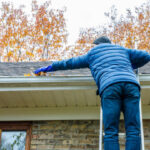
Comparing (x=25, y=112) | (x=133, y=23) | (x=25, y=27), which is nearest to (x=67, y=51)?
(x=25, y=27)

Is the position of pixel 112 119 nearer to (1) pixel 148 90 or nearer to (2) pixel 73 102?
(1) pixel 148 90

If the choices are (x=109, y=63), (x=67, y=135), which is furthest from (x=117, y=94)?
(x=67, y=135)

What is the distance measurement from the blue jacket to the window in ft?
5.17

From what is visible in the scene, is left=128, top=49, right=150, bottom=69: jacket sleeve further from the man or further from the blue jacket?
the man

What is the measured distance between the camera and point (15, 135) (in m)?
5.18

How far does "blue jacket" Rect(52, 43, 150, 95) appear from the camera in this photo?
342 cm

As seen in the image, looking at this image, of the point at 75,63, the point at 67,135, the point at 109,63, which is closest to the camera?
the point at 109,63

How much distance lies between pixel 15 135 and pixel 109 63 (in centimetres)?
248

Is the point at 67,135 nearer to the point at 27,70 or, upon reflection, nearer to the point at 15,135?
the point at 15,135

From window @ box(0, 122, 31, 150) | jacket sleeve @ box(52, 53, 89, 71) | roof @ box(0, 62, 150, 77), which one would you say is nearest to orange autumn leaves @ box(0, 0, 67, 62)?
roof @ box(0, 62, 150, 77)

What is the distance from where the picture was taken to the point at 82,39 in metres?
21.5

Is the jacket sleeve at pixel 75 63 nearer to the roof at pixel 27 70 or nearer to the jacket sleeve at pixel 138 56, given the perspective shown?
the jacket sleeve at pixel 138 56

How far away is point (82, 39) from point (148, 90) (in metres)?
17.3

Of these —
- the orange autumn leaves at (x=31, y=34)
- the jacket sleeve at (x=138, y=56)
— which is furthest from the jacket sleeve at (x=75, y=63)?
the orange autumn leaves at (x=31, y=34)
